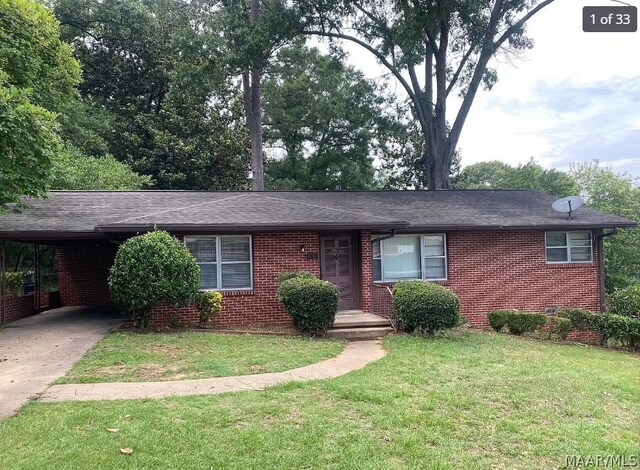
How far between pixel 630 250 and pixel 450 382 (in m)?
17.7

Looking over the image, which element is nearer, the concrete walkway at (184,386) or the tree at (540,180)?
the concrete walkway at (184,386)

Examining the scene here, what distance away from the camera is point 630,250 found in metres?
20.2

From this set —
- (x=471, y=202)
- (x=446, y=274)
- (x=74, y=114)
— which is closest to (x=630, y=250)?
(x=471, y=202)

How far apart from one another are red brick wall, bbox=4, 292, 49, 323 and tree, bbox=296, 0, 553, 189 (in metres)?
14.5

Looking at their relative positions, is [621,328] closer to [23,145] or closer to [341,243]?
[341,243]

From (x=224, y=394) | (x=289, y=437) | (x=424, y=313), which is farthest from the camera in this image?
(x=424, y=313)

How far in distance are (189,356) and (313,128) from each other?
22.9 meters

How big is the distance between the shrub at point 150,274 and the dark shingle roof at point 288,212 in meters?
1.08

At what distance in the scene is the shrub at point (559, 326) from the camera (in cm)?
1182

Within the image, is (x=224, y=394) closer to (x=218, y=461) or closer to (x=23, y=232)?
(x=218, y=461)

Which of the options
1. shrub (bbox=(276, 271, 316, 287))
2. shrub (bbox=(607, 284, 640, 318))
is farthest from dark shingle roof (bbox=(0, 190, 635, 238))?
shrub (bbox=(607, 284, 640, 318))

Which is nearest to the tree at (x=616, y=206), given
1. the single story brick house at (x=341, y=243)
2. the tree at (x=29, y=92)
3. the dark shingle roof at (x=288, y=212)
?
the dark shingle roof at (x=288, y=212)

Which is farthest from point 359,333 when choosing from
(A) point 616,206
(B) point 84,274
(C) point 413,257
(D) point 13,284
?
(A) point 616,206

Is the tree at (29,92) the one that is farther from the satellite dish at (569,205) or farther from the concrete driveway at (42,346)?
the satellite dish at (569,205)
